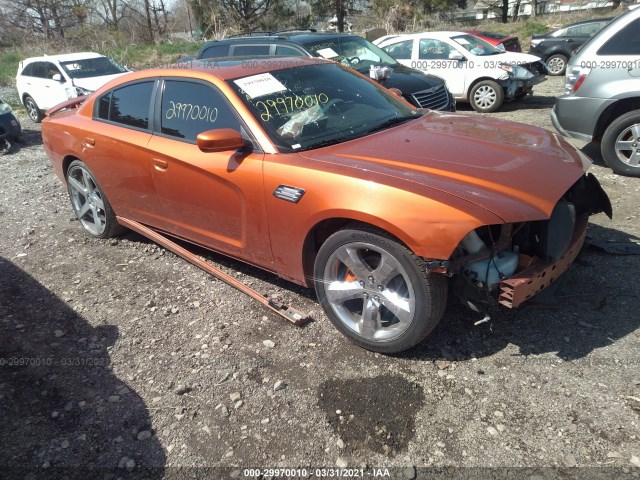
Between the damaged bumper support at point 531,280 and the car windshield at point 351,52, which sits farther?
the car windshield at point 351,52

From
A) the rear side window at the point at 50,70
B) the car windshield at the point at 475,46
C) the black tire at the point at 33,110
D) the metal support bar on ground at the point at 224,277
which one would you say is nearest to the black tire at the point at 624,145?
the metal support bar on ground at the point at 224,277

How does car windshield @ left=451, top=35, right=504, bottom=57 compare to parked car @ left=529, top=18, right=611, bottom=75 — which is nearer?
car windshield @ left=451, top=35, right=504, bottom=57

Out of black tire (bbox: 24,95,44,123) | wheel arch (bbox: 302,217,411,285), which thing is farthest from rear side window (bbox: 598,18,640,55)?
black tire (bbox: 24,95,44,123)

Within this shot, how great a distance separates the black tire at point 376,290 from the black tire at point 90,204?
2550mm

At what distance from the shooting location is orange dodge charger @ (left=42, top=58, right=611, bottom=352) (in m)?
2.58

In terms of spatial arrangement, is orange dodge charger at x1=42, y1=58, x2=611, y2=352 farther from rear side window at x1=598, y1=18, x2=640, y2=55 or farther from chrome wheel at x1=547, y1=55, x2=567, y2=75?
chrome wheel at x1=547, y1=55, x2=567, y2=75

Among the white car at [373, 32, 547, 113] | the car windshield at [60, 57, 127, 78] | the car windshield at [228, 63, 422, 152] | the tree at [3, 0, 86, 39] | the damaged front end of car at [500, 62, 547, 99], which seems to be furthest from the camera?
the tree at [3, 0, 86, 39]

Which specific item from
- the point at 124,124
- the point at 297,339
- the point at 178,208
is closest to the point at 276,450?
the point at 297,339

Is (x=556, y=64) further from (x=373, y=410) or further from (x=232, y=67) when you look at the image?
(x=373, y=410)

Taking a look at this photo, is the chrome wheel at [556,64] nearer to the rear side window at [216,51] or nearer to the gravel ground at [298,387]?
the rear side window at [216,51]

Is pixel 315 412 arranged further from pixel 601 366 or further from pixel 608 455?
pixel 601 366

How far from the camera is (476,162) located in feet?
9.37

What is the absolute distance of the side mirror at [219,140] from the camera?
3020 millimetres

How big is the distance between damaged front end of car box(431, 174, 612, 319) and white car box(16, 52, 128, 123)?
36.0 ft
